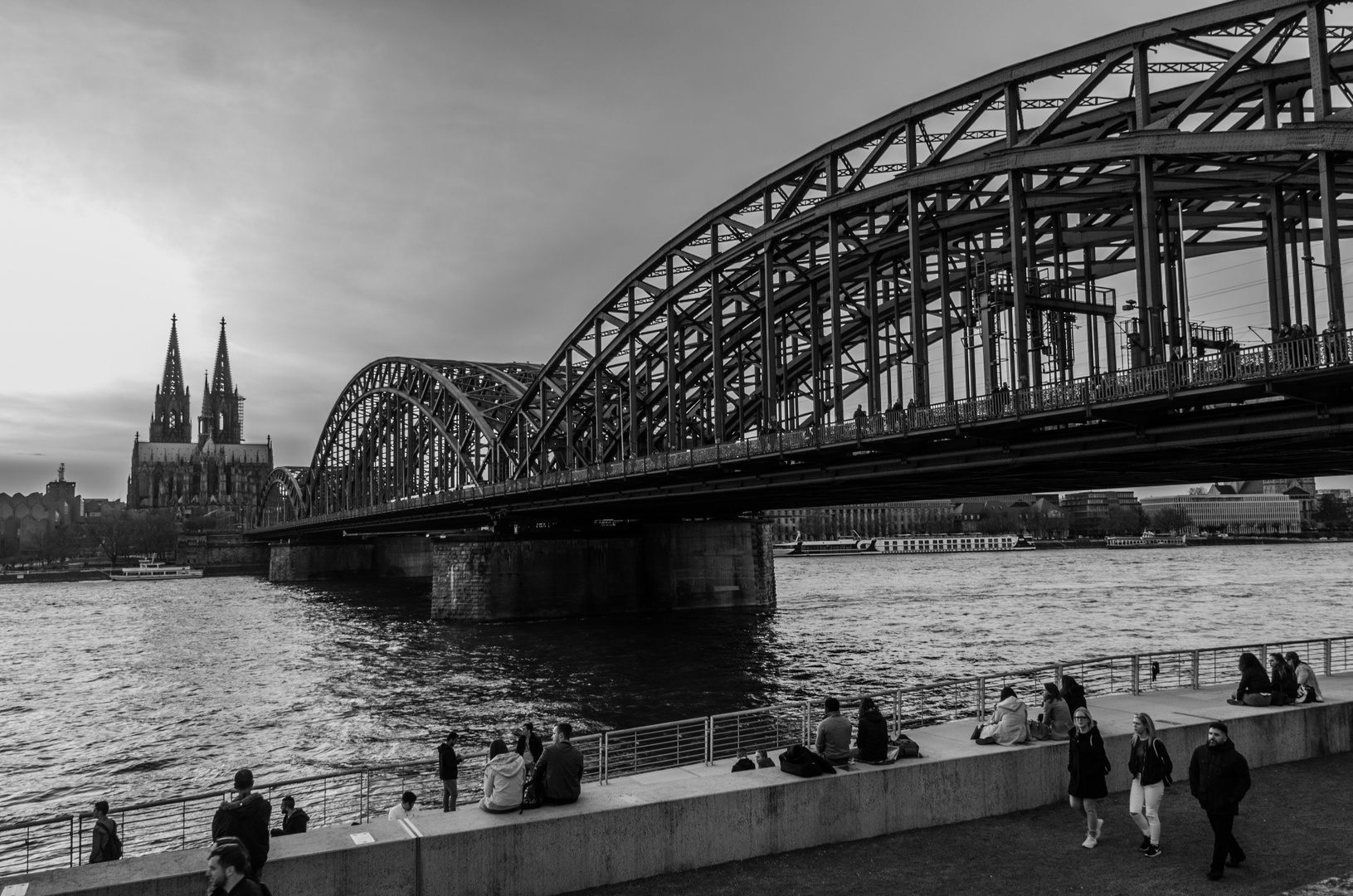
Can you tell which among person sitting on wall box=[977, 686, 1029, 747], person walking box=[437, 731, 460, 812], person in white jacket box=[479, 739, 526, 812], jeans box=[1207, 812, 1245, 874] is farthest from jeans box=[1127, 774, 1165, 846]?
person walking box=[437, 731, 460, 812]

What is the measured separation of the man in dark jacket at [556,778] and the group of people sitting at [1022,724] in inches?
246

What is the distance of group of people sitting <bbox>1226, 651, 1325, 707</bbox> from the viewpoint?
54.9 ft

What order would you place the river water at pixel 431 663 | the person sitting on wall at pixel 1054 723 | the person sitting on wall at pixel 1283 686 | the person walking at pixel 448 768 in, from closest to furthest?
the person sitting on wall at pixel 1054 723, the person sitting on wall at pixel 1283 686, the person walking at pixel 448 768, the river water at pixel 431 663

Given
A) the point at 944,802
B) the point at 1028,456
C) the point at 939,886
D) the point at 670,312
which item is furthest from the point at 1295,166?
the point at 670,312

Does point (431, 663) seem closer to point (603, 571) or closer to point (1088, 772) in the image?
point (603, 571)

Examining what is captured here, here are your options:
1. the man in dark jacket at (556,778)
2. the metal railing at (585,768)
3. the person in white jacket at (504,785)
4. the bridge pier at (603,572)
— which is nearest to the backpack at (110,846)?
the metal railing at (585,768)

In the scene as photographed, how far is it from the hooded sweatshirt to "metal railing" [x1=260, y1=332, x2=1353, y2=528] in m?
20.8

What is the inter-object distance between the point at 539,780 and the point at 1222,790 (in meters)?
7.74

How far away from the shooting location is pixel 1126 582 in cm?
10762

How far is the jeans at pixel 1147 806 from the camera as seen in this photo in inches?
464

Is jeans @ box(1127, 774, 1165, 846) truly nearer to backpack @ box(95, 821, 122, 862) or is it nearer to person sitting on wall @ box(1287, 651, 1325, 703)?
person sitting on wall @ box(1287, 651, 1325, 703)

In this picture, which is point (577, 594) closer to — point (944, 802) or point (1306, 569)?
point (944, 802)

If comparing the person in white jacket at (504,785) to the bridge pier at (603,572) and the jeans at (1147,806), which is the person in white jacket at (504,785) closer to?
the jeans at (1147,806)

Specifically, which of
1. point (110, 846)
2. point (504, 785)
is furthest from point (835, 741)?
point (110, 846)
